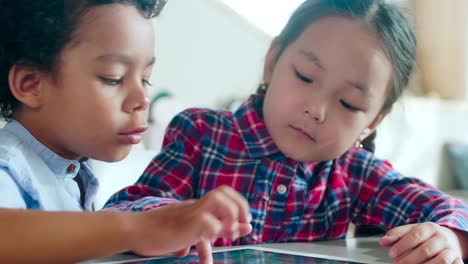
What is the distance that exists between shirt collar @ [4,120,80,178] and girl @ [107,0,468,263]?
0.26 feet

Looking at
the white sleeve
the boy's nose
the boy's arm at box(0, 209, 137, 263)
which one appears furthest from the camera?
the boy's nose

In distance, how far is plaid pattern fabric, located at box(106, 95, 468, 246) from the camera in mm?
961

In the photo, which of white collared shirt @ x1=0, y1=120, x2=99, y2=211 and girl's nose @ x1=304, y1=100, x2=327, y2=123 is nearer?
white collared shirt @ x1=0, y1=120, x2=99, y2=211

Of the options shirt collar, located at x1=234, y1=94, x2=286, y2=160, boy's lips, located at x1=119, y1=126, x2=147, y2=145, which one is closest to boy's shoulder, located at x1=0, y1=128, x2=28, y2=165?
boy's lips, located at x1=119, y1=126, x2=147, y2=145

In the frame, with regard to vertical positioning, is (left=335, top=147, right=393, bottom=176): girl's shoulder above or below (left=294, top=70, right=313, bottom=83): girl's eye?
below

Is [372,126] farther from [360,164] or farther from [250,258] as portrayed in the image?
[250,258]

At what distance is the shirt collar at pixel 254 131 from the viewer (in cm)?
100

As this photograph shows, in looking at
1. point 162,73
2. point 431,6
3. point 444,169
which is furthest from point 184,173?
point 431,6

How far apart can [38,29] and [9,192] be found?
7.9 inches

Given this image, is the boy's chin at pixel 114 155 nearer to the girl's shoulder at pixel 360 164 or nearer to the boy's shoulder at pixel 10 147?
the boy's shoulder at pixel 10 147

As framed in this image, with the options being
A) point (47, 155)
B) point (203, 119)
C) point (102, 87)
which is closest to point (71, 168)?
point (47, 155)

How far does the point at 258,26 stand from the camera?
238cm

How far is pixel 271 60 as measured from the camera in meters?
1.06

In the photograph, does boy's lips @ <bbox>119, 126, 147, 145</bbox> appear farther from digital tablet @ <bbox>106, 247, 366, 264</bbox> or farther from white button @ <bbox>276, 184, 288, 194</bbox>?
white button @ <bbox>276, 184, 288, 194</bbox>
